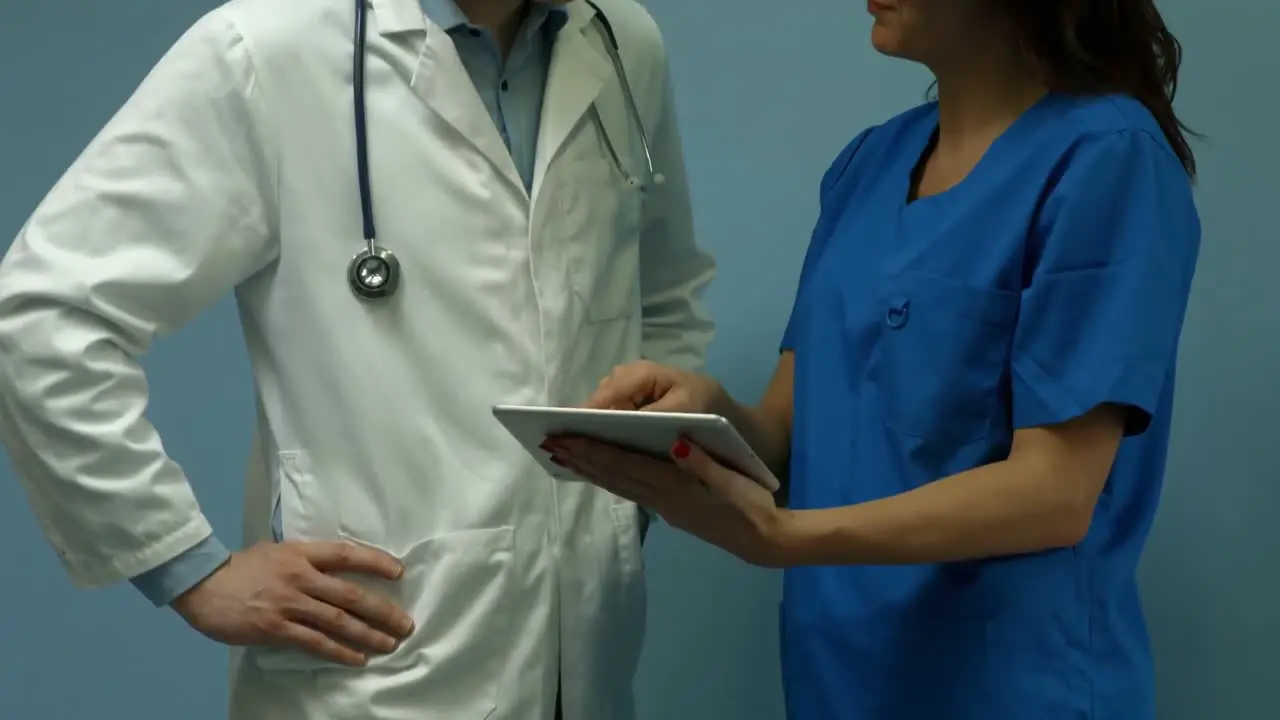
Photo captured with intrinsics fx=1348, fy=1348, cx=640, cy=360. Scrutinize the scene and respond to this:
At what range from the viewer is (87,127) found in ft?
6.05

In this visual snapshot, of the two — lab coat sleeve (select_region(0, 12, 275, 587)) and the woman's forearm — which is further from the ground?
lab coat sleeve (select_region(0, 12, 275, 587))

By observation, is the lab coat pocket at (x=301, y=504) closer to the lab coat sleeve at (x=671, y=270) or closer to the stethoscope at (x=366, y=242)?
the stethoscope at (x=366, y=242)

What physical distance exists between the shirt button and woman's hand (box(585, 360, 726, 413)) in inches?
7.6

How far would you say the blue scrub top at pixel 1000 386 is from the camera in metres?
1.04

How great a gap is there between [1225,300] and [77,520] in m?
1.20

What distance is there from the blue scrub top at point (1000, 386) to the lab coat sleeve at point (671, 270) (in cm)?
29

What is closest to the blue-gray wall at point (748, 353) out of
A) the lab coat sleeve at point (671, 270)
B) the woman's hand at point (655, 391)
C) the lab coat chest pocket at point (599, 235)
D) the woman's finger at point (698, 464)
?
the lab coat sleeve at point (671, 270)

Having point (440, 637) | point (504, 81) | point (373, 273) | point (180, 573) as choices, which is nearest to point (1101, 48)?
point (504, 81)

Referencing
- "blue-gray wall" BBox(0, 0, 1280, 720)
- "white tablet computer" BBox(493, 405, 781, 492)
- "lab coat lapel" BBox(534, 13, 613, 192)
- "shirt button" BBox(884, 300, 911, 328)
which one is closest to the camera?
"white tablet computer" BBox(493, 405, 781, 492)

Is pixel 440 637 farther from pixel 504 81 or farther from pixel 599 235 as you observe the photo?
pixel 504 81

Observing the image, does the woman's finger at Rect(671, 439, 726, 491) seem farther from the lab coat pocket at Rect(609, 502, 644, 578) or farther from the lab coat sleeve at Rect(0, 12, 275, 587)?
the lab coat sleeve at Rect(0, 12, 275, 587)

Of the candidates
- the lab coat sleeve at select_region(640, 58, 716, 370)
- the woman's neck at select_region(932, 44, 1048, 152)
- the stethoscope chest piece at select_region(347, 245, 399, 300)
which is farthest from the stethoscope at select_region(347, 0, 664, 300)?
the woman's neck at select_region(932, 44, 1048, 152)

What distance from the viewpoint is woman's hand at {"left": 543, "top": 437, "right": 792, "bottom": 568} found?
1012 mm

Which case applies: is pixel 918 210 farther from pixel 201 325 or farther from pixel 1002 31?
pixel 201 325
